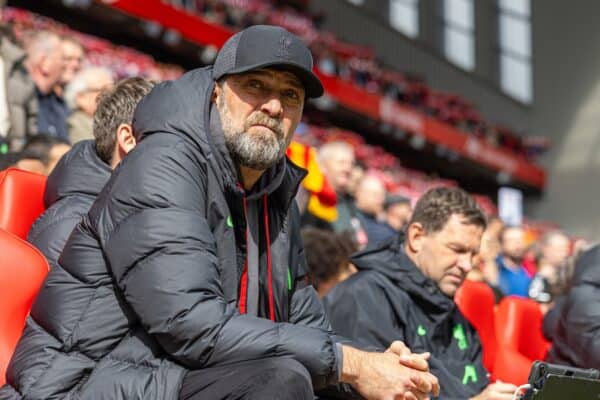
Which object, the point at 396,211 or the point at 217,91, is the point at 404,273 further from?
the point at 396,211

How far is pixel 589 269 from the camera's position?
343 centimetres

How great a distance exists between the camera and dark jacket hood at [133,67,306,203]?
6.46ft

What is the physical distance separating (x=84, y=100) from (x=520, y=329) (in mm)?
2209

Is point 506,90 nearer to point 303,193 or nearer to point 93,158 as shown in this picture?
point 303,193

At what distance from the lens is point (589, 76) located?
20844 mm

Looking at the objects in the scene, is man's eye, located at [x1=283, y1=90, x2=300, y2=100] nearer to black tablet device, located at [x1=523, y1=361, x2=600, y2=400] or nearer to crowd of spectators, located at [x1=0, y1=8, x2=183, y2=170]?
black tablet device, located at [x1=523, y1=361, x2=600, y2=400]

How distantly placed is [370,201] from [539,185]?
1532 centimetres

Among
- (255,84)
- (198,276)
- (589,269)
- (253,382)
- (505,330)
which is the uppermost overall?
(255,84)

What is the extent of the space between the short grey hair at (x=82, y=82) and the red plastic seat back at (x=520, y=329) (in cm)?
207

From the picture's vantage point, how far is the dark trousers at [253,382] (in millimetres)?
1676

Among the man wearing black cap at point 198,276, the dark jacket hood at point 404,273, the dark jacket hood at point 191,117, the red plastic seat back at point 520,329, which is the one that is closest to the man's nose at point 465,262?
the dark jacket hood at point 404,273

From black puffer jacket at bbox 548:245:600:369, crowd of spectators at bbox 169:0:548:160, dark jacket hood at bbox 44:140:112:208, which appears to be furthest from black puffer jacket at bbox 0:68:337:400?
crowd of spectators at bbox 169:0:548:160

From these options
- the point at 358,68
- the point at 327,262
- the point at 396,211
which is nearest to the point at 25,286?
the point at 327,262

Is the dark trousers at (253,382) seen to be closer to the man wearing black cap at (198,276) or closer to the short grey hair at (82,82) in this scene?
the man wearing black cap at (198,276)
